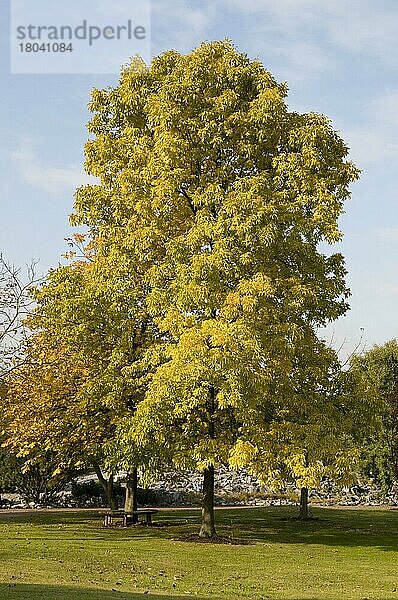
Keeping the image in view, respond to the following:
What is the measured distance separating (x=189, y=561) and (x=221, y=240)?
7.24 metres

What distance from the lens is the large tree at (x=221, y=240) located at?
62.4 feet

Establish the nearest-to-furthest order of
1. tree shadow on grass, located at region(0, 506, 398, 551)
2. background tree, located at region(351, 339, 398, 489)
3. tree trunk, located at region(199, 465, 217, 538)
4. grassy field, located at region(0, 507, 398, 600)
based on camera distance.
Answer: grassy field, located at region(0, 507, 398, 600), tree trunk, located at region(199, 465, 217, 538), tree shadow on grass, located at region(0, 506, 398, 551), background tree, located at region(351, 339, 398, 489)

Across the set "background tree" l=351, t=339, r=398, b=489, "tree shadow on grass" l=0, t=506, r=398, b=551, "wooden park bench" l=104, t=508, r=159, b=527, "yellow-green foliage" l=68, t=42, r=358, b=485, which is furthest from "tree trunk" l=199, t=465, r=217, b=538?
"background tree" l=351, t=339, r=398, b=489

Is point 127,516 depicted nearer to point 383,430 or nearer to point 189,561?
point 189,561

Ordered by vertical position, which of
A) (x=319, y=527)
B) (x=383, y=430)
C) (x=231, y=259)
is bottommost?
(x=319, y=527)

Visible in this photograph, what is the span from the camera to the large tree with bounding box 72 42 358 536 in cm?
1903

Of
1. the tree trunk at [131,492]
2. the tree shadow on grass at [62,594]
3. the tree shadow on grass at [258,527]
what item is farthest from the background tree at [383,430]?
the tree shadow on grass at [62,594]

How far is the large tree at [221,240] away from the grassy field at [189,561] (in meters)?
2.39

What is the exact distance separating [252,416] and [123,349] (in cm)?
495

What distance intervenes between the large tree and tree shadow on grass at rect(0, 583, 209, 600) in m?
6.99

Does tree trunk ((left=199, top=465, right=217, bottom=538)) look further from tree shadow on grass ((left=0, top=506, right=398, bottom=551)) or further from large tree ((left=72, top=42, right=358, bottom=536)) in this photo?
tree shadow on grass ((left=0, top=506, right=398, bottom=551))

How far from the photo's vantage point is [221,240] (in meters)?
19.4

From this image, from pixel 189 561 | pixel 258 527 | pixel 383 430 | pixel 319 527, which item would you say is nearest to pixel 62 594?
pixel 189 561

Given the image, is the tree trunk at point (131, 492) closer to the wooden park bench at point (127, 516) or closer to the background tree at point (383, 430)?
the wooden park bench at point (127, 516)
